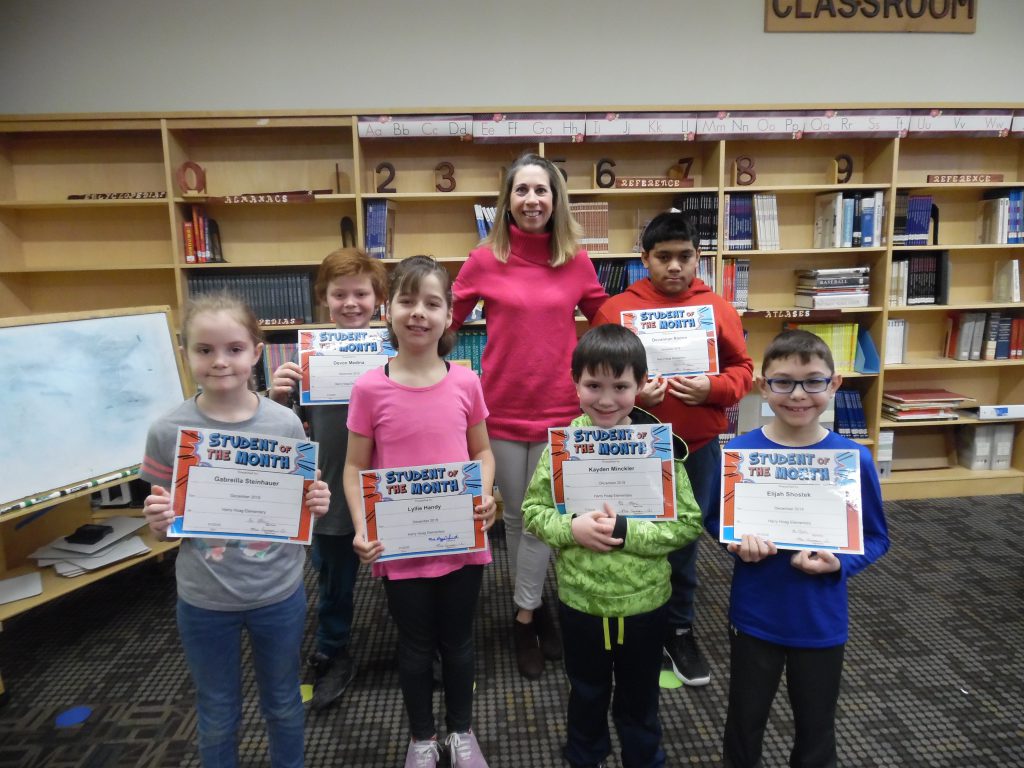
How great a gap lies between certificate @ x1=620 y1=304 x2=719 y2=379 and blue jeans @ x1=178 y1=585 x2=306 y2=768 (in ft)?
3.80

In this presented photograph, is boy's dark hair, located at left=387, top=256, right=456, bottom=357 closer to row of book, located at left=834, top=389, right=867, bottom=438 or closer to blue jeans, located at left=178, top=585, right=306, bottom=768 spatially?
blue jeans, located at left=178, top=585, right=306, bottom=768

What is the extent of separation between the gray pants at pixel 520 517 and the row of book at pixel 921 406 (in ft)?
9.35

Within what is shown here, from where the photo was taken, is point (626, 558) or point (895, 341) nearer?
point (626, 558)

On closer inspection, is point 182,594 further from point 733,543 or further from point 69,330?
point 69,330

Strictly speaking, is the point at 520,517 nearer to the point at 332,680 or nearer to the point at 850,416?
the point at 332,680

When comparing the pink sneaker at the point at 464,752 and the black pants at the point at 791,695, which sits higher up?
the black pants at the point at 791,695

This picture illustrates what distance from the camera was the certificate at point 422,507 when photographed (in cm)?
140

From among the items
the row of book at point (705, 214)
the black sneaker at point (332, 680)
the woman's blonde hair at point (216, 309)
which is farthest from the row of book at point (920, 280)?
the woman's blonde hair at point (216, 309)

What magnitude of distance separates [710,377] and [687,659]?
1010mm

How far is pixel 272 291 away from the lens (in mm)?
3412

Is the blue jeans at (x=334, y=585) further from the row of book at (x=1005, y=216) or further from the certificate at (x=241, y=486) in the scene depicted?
the row of book at (x=1005, y=216)

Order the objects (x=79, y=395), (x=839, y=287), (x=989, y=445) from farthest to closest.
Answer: (x=989, y=445)
(x=839, y=287)
(x=79, y=395)

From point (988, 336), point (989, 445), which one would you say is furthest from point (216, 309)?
point (989, 445)

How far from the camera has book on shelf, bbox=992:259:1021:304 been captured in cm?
368
